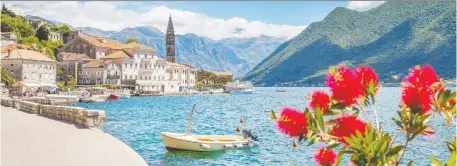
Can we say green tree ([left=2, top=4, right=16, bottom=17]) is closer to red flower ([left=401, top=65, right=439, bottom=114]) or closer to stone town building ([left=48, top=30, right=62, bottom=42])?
stone town building ([left=48, top=30, right=62, bottom=42])

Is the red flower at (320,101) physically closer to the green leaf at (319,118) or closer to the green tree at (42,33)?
the green leaf at (319,118)

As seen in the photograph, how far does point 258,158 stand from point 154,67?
98400mm

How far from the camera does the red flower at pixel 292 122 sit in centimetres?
362

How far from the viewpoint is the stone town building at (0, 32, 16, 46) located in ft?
327

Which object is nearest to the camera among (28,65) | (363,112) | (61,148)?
(363,112)

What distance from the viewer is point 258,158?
22.3 metres

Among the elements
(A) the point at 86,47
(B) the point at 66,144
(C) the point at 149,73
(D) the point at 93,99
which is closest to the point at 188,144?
(B) the point at 66,144

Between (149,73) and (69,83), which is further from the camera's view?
(149,73)

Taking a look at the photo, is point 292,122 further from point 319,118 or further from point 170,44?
point 170,44

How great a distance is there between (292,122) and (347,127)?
43cm

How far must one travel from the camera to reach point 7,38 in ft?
330

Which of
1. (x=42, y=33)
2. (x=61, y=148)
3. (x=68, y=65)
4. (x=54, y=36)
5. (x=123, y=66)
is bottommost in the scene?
(x=61, y=148)

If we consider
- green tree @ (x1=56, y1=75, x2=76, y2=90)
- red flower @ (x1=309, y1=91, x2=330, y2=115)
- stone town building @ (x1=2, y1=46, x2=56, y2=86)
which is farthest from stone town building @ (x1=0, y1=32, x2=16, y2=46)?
red flower @ (x1=309, y1=91, x2=330, y2=115)

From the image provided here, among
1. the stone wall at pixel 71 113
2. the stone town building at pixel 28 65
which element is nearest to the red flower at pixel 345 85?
the stone wall at pixel 71 113
